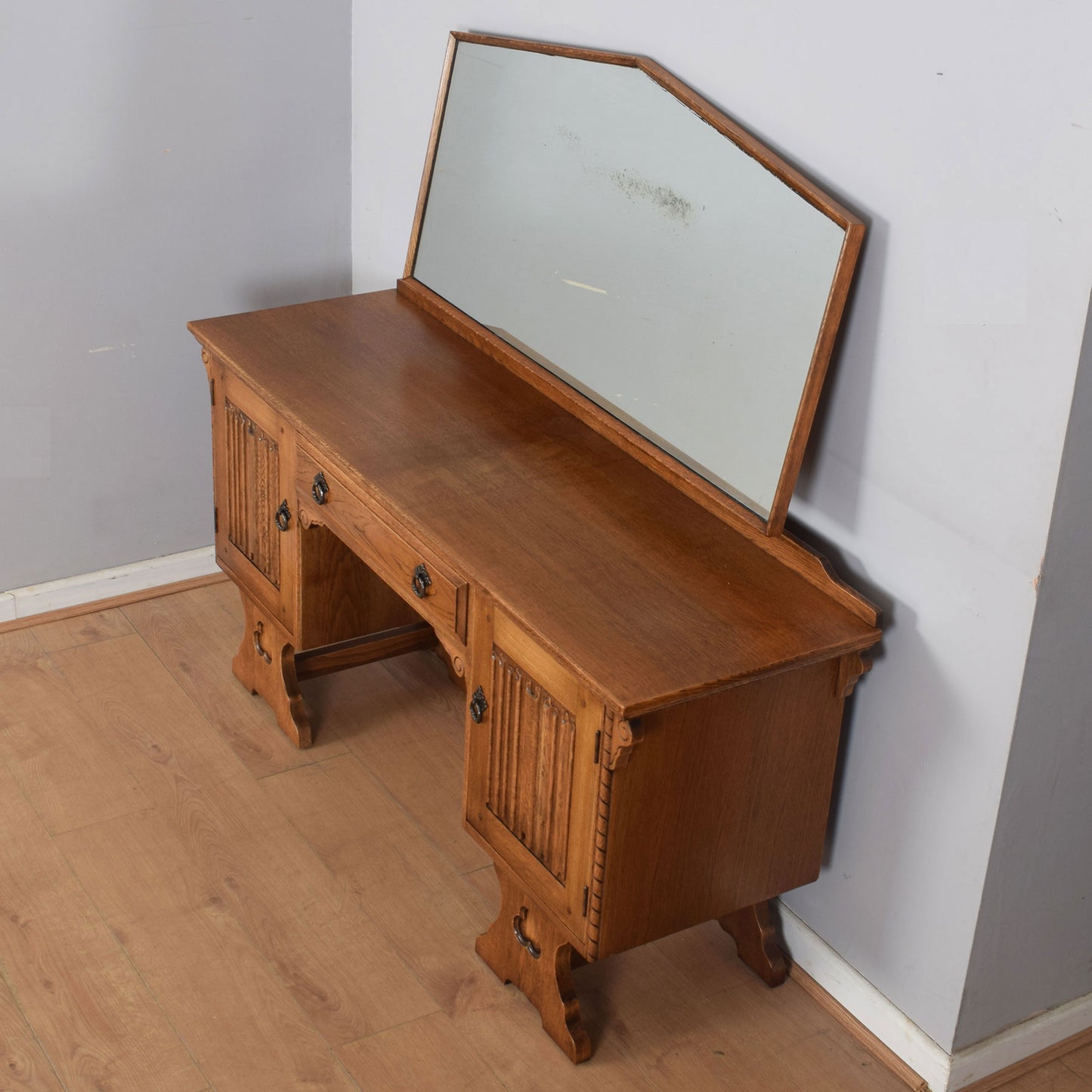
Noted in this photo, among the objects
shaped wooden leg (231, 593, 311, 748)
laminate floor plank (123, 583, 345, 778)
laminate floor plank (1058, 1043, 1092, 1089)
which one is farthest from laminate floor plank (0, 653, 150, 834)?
laminate floor plank (1058, 1043, 1092, 1089)

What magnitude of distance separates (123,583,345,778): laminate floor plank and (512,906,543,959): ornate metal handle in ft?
2.56

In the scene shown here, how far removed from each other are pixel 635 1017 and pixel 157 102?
2.20 metres

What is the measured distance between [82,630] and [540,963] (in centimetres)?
163

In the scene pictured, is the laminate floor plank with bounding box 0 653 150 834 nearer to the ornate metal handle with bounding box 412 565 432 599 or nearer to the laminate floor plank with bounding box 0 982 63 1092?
the laminate floor plank with bounding box 0 982 63 1092

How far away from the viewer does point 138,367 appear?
338cm

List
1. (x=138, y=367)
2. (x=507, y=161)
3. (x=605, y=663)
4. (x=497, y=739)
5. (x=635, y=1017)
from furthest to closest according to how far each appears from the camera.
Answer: (x=138, y=367) < (x=507, y=161) < (x=635, y=1017) < (x=497, y=739) < (x=605, y=663)

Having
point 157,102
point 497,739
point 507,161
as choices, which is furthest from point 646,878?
point 157,102

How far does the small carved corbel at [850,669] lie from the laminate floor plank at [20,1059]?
1.39 meters

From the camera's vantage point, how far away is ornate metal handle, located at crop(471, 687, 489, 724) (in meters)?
2.30

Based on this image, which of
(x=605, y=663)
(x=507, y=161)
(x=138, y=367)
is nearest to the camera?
(x=605, y=663)

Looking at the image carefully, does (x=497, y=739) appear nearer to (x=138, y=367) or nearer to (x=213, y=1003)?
(x=213, y=1003)

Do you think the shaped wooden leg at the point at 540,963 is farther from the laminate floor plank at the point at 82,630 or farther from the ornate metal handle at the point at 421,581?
the laminate floor plank at the point at 82,630

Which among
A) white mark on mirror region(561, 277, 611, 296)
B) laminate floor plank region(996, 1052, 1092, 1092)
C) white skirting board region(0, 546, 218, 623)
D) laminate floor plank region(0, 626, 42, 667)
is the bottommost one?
laminate floor plank region(996, 1052, 1092, 1092)

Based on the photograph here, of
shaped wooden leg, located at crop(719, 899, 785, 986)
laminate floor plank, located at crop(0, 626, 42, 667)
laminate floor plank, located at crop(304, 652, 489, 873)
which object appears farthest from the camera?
laminate floor plank, located at crop(0, 626, 42, 667)
